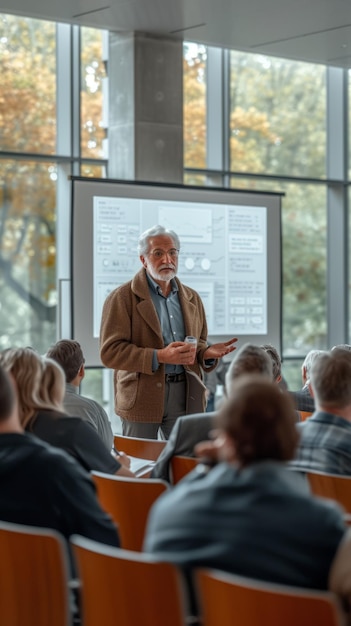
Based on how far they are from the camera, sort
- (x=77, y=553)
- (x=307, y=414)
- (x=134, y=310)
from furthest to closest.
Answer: (x=134, y=310) → (x=307, y=414) → (x=77, y=553)

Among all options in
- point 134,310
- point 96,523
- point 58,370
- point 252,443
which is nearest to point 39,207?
point 134,310

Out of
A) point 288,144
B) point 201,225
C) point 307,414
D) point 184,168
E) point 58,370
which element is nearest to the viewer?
point 58,370

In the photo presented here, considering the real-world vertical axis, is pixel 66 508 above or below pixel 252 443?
below

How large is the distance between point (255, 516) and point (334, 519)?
18cm

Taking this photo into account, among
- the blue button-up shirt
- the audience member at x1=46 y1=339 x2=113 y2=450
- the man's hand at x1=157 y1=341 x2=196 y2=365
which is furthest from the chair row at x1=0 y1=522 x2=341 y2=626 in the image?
the blue button-up shirt

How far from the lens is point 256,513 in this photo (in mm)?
2088

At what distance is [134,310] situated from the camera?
562cm

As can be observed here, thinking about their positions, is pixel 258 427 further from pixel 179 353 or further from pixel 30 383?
pixel 179 353

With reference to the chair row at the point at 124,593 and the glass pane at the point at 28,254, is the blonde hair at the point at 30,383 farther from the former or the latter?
the glass pane at the point at 28,254

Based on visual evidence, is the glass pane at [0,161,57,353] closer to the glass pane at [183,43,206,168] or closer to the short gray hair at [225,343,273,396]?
the glass pane at [183,43,206,168]

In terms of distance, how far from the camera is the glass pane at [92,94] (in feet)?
29.9

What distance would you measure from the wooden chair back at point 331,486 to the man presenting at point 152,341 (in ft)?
6.94

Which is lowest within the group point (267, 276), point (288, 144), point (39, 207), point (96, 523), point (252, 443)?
point (96, 523)

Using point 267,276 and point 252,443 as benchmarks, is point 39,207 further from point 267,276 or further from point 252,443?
point 252,443
